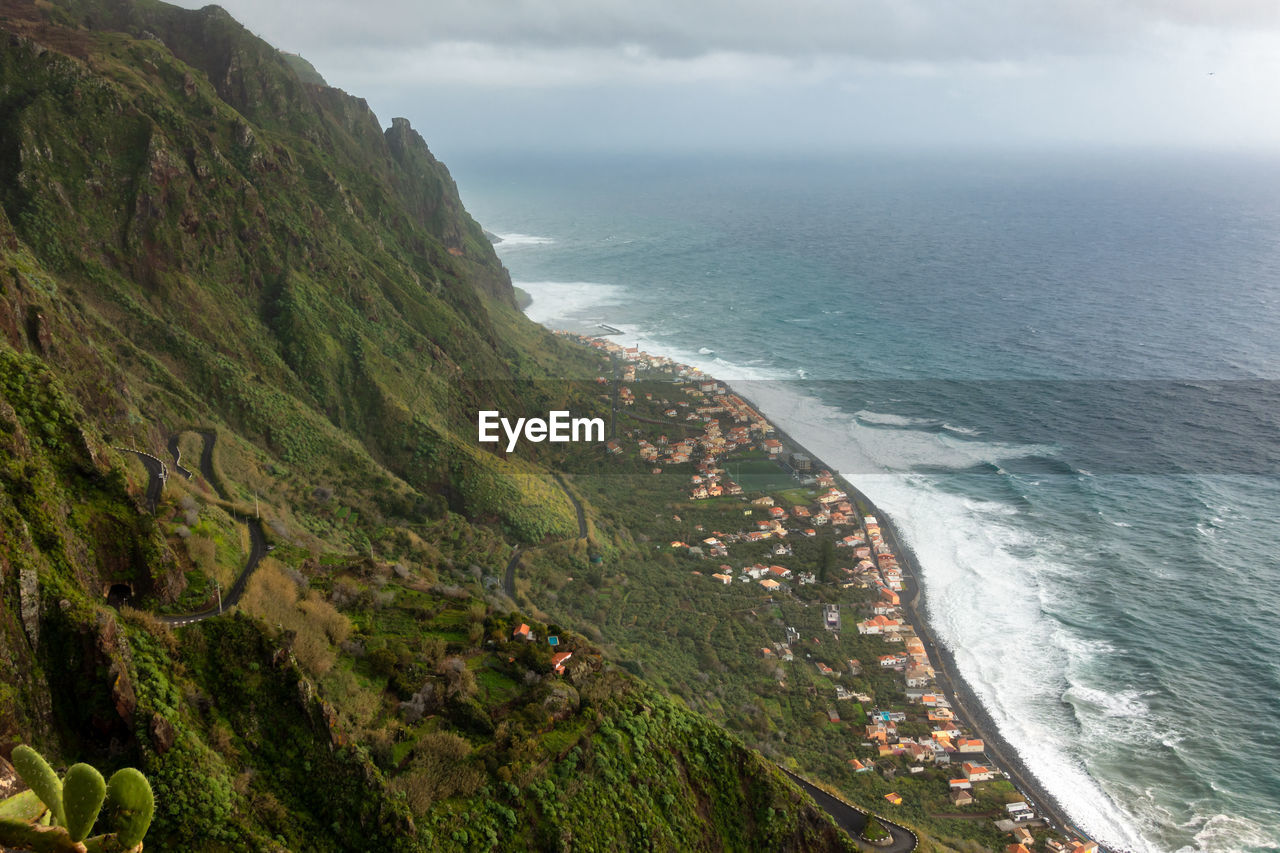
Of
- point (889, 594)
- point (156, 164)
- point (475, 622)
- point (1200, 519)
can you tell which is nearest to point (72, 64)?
point (156, 164)

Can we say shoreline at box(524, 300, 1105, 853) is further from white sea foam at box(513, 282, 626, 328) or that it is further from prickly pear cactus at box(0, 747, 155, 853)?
white sea foam at box(513, 282, 626, 328)

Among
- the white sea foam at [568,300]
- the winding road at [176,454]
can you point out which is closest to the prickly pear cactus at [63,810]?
the winding road at [176,454]

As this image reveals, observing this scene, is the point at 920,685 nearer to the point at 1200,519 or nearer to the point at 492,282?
the point at 1200,519

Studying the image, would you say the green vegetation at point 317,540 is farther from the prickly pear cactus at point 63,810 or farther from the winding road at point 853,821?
the winding road at point 853,821

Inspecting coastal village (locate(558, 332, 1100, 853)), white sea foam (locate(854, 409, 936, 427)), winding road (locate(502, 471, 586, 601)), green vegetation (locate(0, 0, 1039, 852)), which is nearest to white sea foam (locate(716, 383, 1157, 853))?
white sea foam (locate(854, 409, 936, 427))

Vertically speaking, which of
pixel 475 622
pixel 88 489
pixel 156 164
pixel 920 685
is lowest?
pixel 920 685

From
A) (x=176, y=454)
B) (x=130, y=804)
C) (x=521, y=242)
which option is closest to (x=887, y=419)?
(x=176, y=454)
